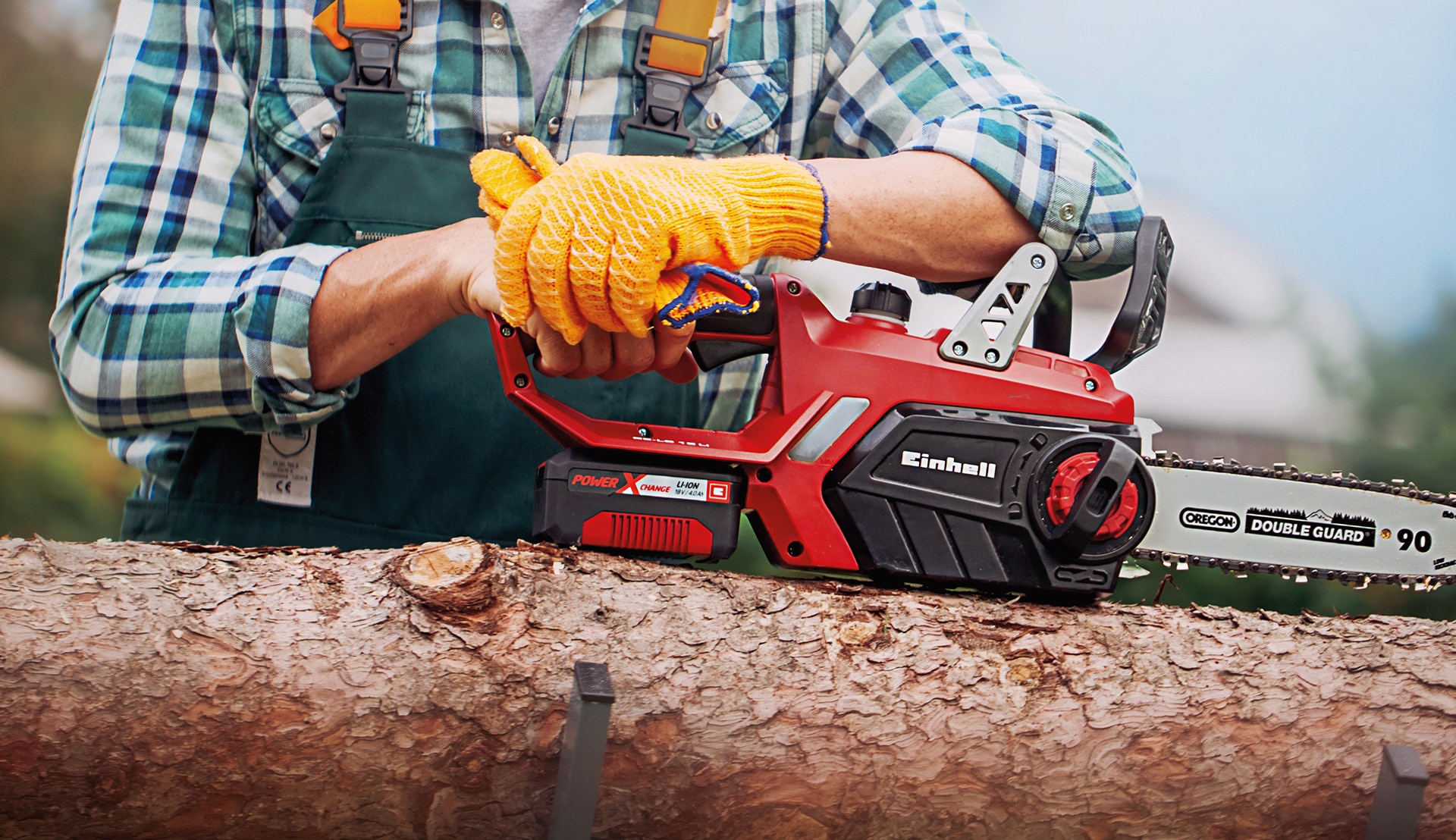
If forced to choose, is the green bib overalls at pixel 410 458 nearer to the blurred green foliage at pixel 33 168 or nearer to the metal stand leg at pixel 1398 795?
the metal stand leg at pixel 1398 795

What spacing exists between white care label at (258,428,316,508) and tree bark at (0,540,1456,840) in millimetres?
447

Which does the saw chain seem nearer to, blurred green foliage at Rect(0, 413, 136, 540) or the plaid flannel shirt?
the plaid flannel shirt

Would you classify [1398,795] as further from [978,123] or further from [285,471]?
[285,471]

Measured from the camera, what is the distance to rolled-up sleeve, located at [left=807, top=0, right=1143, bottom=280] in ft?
4.60

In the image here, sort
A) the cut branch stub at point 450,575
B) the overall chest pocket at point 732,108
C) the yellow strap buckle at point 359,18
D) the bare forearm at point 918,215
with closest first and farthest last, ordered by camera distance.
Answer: the cut branch stub at point 450,575 → the bare forearm at point 918,215 → the yellow strap buckle at point 359,18 → the overall chest pocket at point 732,108

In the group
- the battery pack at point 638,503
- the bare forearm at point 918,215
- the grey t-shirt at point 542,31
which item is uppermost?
the grey t-shirt at point 542,31

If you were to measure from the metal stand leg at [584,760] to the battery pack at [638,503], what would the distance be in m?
0.33

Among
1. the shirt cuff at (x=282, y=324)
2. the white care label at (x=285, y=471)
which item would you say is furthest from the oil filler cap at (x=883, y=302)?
the white care label at (x=285, y=471)

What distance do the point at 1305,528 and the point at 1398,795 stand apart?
1.52 ft

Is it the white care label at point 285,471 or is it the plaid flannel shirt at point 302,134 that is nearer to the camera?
the plaid flannel shirt at point 302,134

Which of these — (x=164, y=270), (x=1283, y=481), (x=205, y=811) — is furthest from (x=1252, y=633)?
(x=164, y=270)

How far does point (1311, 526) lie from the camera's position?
1418mm

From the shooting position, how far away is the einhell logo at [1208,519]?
1.41m

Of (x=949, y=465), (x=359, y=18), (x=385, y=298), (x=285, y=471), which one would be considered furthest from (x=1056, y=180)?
(x=285, y=471)
